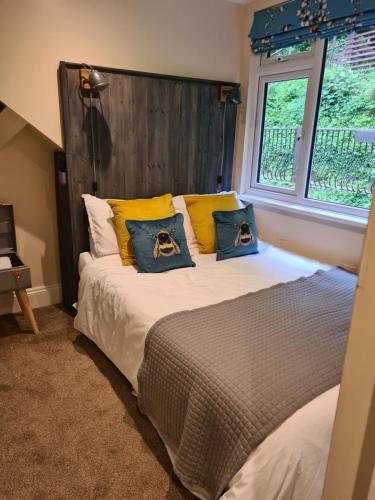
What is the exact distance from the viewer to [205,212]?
9.09ft

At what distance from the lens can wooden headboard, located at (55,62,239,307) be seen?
251cm

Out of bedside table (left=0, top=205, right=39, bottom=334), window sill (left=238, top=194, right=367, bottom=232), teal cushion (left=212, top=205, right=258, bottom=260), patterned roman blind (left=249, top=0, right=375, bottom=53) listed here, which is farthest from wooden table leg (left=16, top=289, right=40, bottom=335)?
patterned roman blind (left=249, top=0, right=375, bottom=53)

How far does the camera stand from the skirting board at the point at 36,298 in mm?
2793

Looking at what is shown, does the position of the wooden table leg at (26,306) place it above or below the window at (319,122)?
below

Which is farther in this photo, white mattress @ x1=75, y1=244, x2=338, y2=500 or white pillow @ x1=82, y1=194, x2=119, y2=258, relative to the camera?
white pillow @ x1=82, y1=194, x2=119, y2=258

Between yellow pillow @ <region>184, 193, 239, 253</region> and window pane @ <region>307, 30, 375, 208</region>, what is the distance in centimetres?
72

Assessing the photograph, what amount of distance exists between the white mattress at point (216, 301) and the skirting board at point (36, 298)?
604 mm

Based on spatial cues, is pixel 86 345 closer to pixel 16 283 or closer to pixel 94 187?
pixel 16 283

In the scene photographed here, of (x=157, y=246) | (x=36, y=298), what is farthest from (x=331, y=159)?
(x=36, y=298)

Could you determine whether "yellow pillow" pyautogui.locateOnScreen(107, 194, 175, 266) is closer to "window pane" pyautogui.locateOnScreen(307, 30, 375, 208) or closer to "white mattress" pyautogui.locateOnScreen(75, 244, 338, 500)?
"white mattress" pyautogui.locateOnScreen(75, 244, 338, 500)

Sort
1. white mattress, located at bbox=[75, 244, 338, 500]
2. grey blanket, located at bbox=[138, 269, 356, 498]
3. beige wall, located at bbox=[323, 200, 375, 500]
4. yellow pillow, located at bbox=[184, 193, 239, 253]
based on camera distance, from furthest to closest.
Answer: yellow pillow, located at bbox=[184, 193, 239, 253], grey blanket, located at bbox=[138, 269, 356, 498], white mattress, located at bbox=[75, 244, 338, 500], beige wall, located at bbox=[323, 200, 375, 500]

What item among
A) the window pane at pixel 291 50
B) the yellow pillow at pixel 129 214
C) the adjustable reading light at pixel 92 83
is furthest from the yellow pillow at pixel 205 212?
the window pane at pixel 291 50

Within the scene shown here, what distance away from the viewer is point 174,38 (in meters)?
2.77

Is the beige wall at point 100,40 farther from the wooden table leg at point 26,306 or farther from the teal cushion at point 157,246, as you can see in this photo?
the wooden table leg at point 26,306
